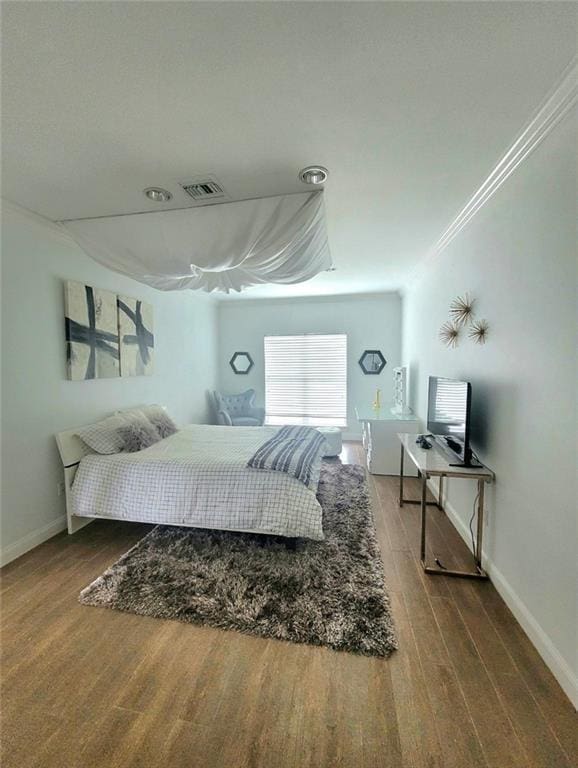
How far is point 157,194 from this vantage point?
2004 mm

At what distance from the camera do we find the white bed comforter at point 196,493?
7.30 ft

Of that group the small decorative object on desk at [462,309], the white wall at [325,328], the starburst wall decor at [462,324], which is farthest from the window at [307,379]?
the small decorative object on desk at [462,309]

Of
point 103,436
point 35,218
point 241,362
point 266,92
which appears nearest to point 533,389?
point 266,92

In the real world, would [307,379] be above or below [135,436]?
above

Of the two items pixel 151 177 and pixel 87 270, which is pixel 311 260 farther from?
pixel 87 270

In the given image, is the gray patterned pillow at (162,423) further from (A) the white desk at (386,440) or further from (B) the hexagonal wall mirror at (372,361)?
(B) the hexagonal wall mirror at (372,361)

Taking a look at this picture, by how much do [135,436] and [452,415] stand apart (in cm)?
272

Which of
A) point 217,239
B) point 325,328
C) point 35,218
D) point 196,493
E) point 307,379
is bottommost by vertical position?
point 196,493

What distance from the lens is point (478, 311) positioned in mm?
2207

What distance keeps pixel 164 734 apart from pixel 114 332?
2972 mm

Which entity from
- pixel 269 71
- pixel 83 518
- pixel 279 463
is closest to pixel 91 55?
pixel 269 71

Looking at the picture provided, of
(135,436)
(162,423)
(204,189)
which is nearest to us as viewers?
(204,189)

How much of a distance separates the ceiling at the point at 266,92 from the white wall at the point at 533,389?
0.33 meters

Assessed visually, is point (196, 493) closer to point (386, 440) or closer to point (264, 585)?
point (264, 585)
